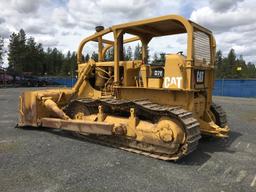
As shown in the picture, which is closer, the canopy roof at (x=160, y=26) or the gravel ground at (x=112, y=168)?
the gravel ground at (x=112, y=168)

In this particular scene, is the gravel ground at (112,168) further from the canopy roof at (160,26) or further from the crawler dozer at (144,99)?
the canopy roof at (160,26)

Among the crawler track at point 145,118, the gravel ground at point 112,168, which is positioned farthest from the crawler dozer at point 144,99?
the gravel ground at point 112,168

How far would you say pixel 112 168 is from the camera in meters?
5.09

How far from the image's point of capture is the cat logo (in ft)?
18.7

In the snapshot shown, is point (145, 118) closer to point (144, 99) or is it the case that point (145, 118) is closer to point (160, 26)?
point (144, 99)

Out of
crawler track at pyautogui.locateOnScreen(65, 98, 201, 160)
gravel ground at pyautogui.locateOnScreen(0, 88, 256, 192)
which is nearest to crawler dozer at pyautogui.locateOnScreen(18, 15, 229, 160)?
crawler track at pyautogui.locateOnScreen(65, 98, 201, 160)

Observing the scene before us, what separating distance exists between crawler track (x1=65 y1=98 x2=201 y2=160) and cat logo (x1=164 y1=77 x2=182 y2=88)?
48 cm

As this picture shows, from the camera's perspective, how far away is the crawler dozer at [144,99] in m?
5.60

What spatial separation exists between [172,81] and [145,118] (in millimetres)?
1081

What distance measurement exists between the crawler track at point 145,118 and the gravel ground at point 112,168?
0.22 meters

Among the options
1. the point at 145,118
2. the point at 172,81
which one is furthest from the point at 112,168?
the point at 172,81

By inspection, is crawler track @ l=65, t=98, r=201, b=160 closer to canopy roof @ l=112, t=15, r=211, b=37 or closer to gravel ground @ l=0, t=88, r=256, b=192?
gravel ground @ l=0, t=88, r=256, b=192

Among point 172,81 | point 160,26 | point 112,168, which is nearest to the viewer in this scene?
point 112,168

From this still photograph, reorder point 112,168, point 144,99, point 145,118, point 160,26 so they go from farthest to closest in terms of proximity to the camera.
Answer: point 160,26
point 144,99
point 145,118
point 112,168
